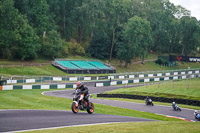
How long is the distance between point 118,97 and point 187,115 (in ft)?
46.2

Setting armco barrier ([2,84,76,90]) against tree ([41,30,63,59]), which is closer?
armco barrier ([2,84,76,90])

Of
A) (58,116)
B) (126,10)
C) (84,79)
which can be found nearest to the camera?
(58,116)

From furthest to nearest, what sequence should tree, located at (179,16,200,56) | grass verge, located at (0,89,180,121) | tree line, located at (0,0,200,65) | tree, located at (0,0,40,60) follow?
tree, located at (179,16,200,56)
tree line, located at (0,0,200,65)
tree, located at (0,0,40,60)
grass verge, located at (0,89,180,121)

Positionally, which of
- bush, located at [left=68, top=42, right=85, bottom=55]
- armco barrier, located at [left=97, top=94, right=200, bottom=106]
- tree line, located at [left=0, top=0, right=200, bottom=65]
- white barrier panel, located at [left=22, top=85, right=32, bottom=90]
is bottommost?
armco barrier, located at [left=97, top=94, right=200, bottom=106]

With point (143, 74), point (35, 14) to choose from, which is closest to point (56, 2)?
point (35, 14)

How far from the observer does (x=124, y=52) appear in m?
83.5

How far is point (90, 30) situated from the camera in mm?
94125

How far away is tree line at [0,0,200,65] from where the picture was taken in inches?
2616

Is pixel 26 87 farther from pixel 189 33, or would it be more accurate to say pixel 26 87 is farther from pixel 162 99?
pixel 189 33

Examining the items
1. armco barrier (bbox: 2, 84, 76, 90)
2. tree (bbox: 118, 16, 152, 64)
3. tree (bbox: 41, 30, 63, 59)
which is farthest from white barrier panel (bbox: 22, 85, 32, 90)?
tree (bbox: 118, 16, 152, 64)

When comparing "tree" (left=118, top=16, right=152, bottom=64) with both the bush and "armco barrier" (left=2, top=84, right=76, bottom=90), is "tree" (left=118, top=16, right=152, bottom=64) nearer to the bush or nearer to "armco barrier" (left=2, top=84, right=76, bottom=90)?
the bush

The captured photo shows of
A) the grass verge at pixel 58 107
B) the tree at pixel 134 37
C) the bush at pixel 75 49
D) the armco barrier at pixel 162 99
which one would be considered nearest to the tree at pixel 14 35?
the bush at pixel 75 49

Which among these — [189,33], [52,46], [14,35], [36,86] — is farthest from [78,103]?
[189,33]

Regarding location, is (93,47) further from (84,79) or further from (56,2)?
(84,79)
